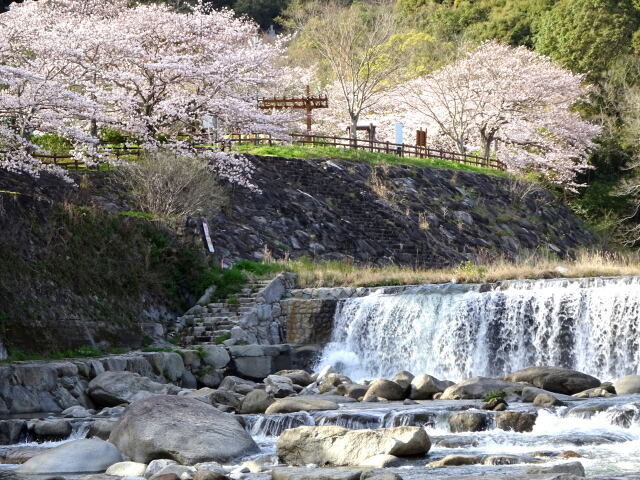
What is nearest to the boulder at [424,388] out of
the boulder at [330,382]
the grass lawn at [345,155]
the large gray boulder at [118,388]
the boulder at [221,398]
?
the boulder at [330,382]

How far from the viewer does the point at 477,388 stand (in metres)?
18.1

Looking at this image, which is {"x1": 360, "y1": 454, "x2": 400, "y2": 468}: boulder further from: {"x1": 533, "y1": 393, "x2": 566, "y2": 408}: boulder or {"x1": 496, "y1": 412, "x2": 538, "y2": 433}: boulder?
{"x1": 533, "y1": 393, "x2": 566, "y2": 408}: boulder

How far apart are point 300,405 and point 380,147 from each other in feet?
92.1

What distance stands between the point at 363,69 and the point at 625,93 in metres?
11.9

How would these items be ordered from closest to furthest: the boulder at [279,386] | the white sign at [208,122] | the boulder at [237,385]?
the boulder at [279,386] → the boulder at [237,385] → the white sign at [208,122]

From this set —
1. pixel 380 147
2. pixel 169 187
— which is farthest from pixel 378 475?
pixel 380 147

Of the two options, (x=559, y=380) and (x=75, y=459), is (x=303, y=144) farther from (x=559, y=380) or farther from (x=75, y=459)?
(x=75, y=459)

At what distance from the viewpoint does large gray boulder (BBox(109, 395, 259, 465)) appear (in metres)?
13.6

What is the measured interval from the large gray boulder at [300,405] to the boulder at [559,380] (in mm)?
3729

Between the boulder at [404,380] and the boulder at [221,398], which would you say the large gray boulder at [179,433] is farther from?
the boulder at [404,380]

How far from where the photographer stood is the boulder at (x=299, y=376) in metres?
21.6

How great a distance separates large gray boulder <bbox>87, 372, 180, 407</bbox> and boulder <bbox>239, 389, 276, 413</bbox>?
1967 mm

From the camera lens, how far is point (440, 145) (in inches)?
2023

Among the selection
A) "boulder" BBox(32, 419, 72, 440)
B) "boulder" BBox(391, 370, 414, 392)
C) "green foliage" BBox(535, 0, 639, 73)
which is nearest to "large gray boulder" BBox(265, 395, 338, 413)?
"boulder" BBox(391, 370, 414, 392)
